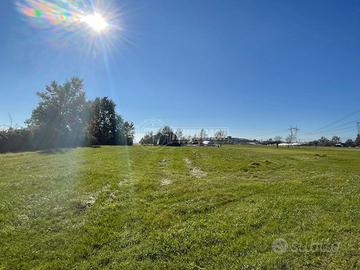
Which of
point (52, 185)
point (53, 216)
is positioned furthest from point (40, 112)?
point (53, 216)

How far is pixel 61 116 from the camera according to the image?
262ft

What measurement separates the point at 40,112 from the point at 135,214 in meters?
75.1

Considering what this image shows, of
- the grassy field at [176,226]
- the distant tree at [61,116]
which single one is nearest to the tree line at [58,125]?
the distant tree at [61,116]

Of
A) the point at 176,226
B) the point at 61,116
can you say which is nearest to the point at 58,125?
the point at 61,116

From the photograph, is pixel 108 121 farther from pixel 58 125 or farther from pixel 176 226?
pixel 176 226

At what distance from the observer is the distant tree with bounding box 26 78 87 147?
68625 mm

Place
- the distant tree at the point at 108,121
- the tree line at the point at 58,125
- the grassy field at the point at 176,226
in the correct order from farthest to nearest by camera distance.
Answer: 1. the distant tree at the point at 108,121
2. the tree line at the point at 58,125
3. the grassy field at the point at 176,226

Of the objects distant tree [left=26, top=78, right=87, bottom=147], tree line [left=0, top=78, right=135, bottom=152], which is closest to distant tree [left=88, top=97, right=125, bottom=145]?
tree line [left=0, top=78, right=135, bottom=152]

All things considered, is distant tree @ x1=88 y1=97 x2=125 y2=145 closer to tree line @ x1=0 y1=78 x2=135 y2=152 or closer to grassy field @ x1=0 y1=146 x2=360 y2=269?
tree line @ x1=0 y1=78 x2=135 y2=152

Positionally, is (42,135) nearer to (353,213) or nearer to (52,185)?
(52,185)

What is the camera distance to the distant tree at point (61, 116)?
68.6 metres

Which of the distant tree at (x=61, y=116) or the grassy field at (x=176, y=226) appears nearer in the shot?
the grassy field at (x=176, y=226)

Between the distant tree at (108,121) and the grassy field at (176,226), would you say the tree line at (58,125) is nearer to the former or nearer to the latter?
the distant tree at (108,121)

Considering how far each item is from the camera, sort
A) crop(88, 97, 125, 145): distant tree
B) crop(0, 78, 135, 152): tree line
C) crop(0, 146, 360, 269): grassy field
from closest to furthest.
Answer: crop(0, 146, 360, 269): grassy field
crop(0, 78, 135, 152): tree line
crop(88, 97, 125, 145): distant tree
